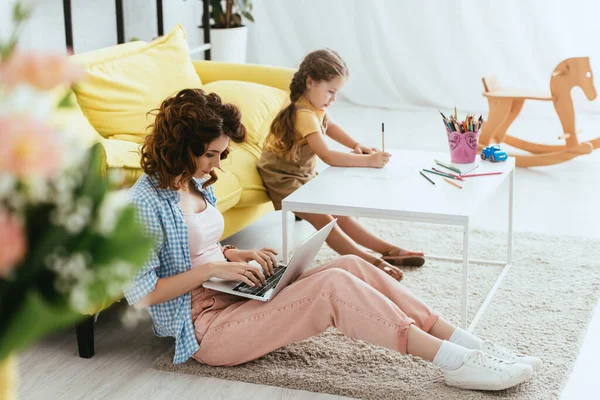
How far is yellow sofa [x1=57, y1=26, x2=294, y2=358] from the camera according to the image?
2.93 meters

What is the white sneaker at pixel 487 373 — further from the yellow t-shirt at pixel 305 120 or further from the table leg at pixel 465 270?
the yellow t-shirt at pixel 305 120

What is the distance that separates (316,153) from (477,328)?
784mm

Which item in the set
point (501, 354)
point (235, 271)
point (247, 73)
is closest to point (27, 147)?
point (235, 271)

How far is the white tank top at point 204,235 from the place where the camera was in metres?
2.11

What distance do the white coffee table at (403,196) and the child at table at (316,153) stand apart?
8 cm

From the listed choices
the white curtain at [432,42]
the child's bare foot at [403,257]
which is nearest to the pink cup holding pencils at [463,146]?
the child's bare foot at [403,257]

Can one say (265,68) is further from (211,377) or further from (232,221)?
(211,377)

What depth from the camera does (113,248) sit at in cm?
61

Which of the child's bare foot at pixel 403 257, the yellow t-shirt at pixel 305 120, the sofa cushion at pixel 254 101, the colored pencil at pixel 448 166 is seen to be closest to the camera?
the colored pencil at pixel 448 166

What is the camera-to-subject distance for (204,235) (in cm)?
214

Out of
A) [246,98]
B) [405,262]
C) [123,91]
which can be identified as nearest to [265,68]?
[246,98]

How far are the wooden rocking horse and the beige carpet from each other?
3.19ft

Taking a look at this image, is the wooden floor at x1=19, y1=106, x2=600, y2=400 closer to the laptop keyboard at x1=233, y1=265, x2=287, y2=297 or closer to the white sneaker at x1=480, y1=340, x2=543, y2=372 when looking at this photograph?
the white sneaker at x1=480, y1=340, x2=543, y2=372

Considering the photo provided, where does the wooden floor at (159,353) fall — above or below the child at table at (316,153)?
below
